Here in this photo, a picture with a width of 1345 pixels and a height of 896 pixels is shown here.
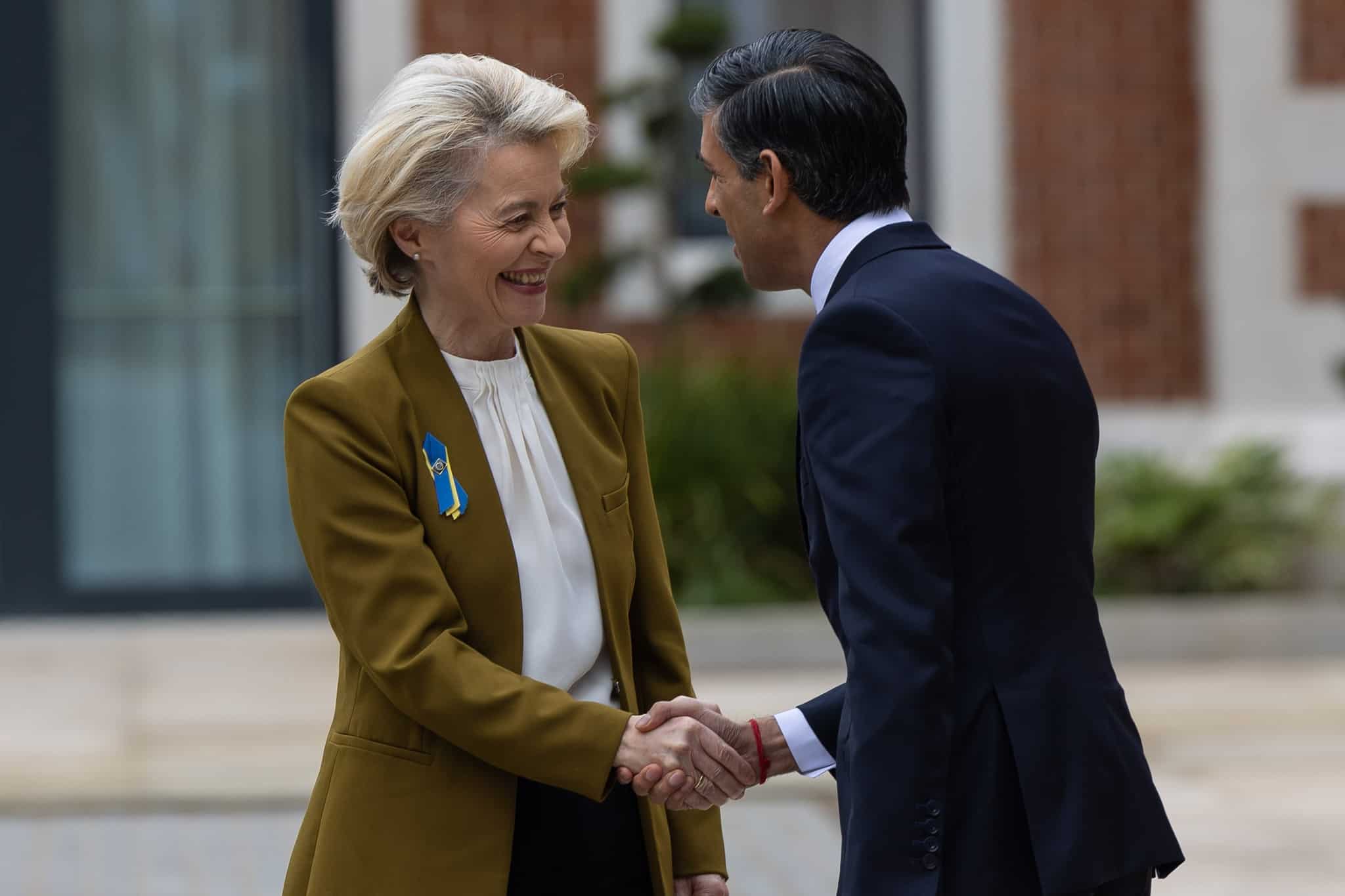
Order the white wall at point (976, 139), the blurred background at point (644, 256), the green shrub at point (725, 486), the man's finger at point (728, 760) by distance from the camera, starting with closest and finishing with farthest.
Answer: the man's finger at point (728, 760) → the green shrub at point (725, 486) → the blurred background at point (644, 256) → the white wall at point (976, 139)

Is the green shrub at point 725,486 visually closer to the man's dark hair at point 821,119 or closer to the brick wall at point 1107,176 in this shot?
the brick wall at point 1107,176

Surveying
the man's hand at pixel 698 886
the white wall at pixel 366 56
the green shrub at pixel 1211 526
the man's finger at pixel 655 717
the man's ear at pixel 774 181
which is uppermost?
the white wall at pixel 366 56

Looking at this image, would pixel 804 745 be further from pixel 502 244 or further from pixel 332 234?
pixel 332 234

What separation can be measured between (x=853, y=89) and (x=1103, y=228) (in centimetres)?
828

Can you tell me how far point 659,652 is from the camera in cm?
277

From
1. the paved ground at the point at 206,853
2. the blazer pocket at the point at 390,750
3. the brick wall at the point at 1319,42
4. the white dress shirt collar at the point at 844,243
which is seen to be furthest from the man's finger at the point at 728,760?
the brick wall at the point at 1319,42

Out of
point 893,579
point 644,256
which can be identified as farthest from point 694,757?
point 644,256

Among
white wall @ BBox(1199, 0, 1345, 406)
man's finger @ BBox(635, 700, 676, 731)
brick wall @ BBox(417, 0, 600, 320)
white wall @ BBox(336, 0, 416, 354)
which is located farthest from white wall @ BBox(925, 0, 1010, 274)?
man's finger @ BBox(635, 700, 676, 731)

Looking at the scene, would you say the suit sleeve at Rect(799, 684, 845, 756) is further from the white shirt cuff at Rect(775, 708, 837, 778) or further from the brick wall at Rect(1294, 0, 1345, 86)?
the brick wall at Rect(1294, 0, 1345, 86)

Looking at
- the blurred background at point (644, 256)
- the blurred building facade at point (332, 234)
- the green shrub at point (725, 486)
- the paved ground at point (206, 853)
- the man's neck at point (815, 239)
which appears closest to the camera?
the man's neck at point (815, 239)

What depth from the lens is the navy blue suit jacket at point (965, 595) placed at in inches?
88.9

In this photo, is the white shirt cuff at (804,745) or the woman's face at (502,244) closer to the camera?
the woman's face at (502,244)

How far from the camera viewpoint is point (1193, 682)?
8.34 metres

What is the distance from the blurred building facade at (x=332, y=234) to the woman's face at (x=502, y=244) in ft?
24.3
